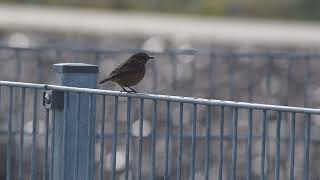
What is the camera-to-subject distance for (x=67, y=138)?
25.0 ft

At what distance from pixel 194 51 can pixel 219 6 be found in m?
10.3

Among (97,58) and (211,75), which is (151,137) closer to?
(211,75)

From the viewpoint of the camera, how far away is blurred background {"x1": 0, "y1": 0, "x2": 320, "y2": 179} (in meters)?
11.7

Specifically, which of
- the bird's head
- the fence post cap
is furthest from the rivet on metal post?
the bird's head

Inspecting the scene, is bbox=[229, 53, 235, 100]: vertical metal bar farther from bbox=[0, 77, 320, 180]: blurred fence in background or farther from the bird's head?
the bird's head

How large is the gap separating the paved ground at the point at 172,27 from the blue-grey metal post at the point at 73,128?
692 cm

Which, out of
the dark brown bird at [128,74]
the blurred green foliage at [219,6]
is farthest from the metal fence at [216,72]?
the blurred green foliage at [219,6]

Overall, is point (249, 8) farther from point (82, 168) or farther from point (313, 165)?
point (82, 168)

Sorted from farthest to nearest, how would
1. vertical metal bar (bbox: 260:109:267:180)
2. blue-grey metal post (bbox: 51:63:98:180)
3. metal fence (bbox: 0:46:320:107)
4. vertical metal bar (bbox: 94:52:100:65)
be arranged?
vertical metal bar (bbox: 94:52:100:65) < metal fence (bbox: 0:46:320:107) < blue-grey metal post (bbox: 51:63:98:180) < vertical metal bar (bbox: 260:109:267:180)

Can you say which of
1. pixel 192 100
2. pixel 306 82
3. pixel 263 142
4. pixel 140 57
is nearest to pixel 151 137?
pixel 192 100

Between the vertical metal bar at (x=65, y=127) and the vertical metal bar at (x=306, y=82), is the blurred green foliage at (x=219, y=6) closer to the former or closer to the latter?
the vertical metal bar at (x=306, y=82)

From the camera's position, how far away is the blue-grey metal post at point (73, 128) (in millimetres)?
7518

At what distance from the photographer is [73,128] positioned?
24.9 feet

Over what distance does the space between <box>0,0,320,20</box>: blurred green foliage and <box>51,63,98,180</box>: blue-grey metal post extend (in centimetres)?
1288
